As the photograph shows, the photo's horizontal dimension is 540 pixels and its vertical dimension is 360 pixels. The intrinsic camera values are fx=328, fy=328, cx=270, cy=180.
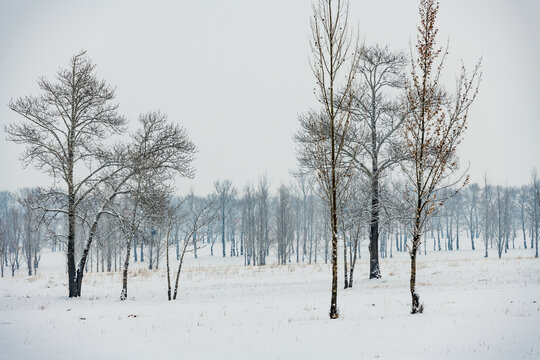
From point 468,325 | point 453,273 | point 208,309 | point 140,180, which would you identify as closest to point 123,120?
point 140,180

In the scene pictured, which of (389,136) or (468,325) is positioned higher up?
(389,136)

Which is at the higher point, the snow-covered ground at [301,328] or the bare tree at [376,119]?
the bare tree at [376,119]

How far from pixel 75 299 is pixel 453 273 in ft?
61.4

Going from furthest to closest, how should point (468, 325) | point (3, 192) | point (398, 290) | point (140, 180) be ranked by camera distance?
point (3, 192), point (140, 180), point (398, 290), point (468, 325)

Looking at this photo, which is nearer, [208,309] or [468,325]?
[468,325]

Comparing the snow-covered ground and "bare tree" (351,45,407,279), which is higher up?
"bare tree" (351,45,407,279)

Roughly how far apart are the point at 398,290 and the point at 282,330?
319 inches

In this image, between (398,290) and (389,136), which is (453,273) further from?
(389,136)

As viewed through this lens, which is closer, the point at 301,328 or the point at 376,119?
the point at 301,328

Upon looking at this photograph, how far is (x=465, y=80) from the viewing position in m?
7.87

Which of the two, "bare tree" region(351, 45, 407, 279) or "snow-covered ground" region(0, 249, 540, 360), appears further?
"bare tree" region(351, 45, 407, 279)

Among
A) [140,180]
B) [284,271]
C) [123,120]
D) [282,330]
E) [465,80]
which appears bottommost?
[284,271]

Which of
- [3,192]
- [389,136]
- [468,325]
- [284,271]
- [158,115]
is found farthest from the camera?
[3,192]

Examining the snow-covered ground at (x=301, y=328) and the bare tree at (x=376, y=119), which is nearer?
the snow-covered ground at (x=301, y=328)
